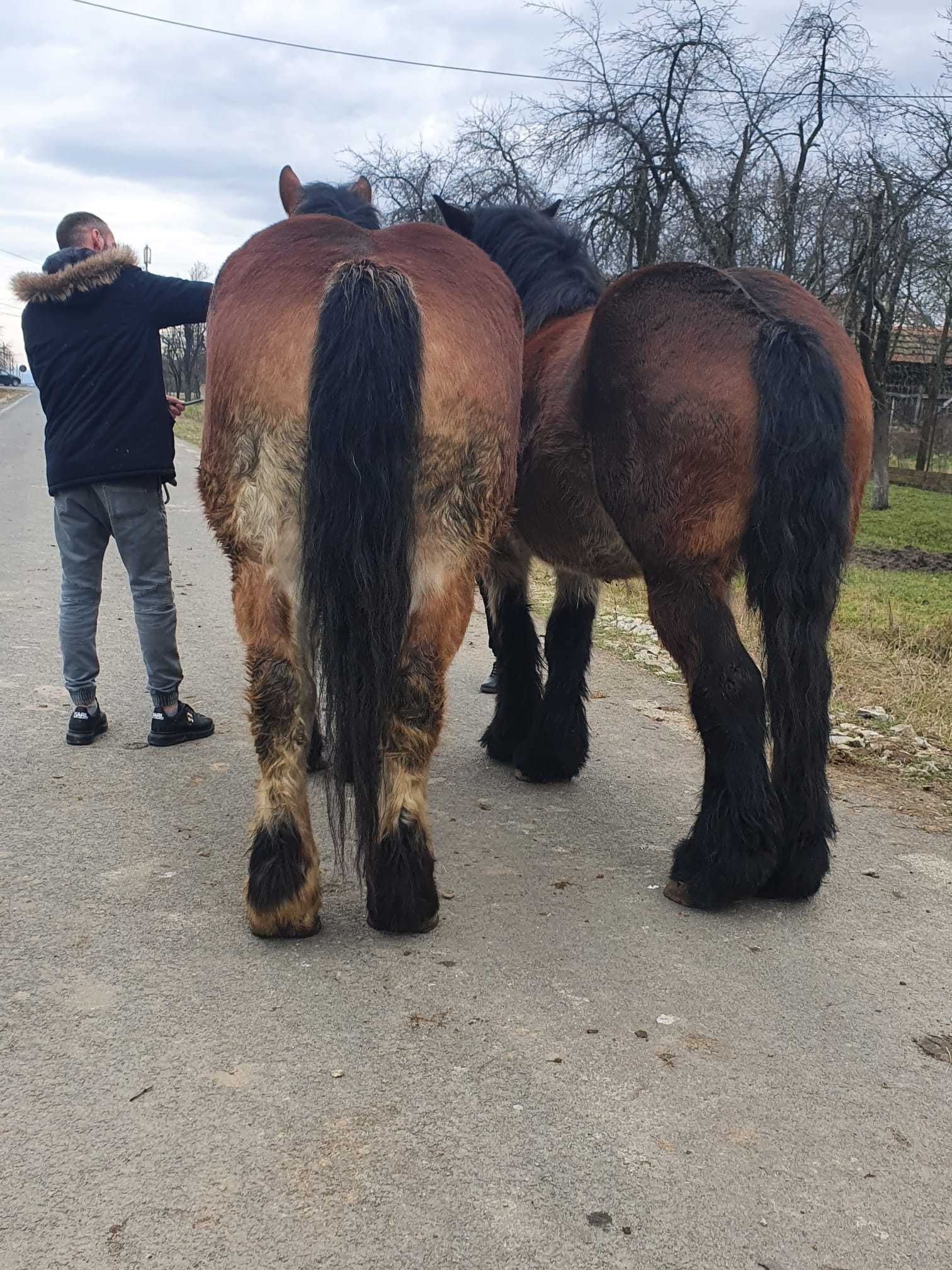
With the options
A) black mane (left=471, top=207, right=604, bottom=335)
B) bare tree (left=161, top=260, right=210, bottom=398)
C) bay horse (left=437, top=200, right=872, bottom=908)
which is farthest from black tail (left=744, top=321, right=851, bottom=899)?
bare tree (left=161, top=260, right=210, bottom=398)

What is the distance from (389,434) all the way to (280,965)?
1527mm

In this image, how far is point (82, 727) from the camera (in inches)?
186

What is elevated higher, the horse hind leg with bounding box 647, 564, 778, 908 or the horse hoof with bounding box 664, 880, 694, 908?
the horse hind leg with bounding box 647, 564, 778, 908

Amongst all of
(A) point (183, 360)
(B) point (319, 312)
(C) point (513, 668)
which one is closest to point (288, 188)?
(B) point (319, 312)

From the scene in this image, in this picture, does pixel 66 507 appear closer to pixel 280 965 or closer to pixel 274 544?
pixel 274 544

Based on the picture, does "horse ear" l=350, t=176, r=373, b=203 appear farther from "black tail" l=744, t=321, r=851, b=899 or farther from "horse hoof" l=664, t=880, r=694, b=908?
"horse hoof" l=664, t=880, r=694, b=908

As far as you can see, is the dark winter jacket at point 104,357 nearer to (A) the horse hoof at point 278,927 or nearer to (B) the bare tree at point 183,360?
(A) the horse hoof at point 278,927

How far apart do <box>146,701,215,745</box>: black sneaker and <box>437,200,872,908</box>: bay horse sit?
2.36m

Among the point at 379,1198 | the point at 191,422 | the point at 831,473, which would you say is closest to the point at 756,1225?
the point at 379,1198

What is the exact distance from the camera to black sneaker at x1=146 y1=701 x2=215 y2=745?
15.7 ft

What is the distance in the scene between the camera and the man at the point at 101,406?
172 inches

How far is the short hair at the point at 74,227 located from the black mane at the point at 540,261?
174 centimetres

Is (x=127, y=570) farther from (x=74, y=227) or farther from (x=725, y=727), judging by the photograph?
(x=725, y=727)

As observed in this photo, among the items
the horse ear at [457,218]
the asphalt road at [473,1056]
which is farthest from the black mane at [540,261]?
the asphalt road at [473,1056]
